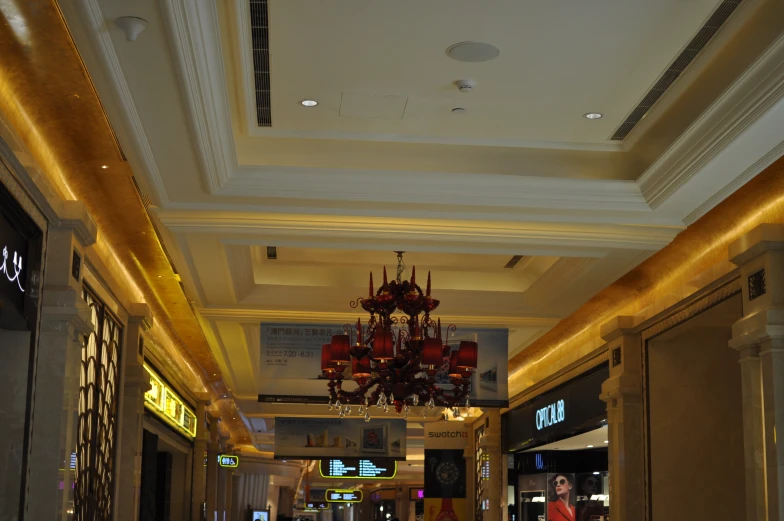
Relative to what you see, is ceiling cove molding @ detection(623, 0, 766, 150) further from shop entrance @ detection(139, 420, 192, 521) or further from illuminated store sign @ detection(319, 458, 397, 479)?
illuminated store sign @ detection(319, 458, 397, 479)

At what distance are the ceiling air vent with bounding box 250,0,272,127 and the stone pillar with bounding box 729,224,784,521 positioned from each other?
2.81m

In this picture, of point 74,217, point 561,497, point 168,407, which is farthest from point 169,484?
point 74,217

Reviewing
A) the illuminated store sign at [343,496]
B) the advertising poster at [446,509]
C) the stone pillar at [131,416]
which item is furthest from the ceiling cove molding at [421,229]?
the illuminated store sign at [343,496]

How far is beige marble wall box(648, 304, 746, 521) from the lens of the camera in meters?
7.20

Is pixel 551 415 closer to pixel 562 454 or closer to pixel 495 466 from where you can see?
pixel 562 454

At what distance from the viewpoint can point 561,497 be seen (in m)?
12.2

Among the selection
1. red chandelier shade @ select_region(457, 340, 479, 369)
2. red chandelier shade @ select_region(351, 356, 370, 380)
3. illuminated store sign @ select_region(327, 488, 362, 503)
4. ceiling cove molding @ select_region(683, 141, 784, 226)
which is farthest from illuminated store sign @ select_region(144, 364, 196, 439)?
illuminated store sign @ select_region(327, 488, 362, 503)

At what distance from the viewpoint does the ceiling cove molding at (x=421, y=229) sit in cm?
604

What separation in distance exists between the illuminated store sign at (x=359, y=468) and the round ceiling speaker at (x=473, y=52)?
12.3 metres

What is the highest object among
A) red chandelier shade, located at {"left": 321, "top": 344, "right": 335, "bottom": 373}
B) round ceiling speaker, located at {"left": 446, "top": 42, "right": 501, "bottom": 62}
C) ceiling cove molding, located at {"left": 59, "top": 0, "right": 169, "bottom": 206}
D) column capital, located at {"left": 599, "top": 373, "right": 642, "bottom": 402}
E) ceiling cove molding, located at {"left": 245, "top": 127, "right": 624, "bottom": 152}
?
round ceiling speaker, located at {"left": 446, "top": 42, "right": 501, "bottom": 62}

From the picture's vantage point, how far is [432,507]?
15875mm

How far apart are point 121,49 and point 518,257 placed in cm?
516

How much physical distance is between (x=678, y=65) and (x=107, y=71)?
272 centimetres

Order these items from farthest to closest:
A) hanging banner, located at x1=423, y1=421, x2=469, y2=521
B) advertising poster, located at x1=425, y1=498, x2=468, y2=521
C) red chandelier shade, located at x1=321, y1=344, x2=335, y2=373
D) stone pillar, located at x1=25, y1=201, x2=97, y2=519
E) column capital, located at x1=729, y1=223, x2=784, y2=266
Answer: hanging banner, located at x1=423, y1=421, x2=469, y2=521 → advertising poster, located at x1=425, y1=498, x2=468, y2=521 → red chandelier shade, located at x1=321, y1=344, x2=335, y2=373 → column capital, located at x1=729, y1=223, x2=784, y2=266 → stone pillar, located at x1=25, y1=201, x2=97, y2=519
